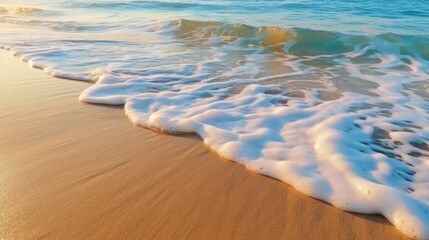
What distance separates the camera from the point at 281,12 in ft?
40.5

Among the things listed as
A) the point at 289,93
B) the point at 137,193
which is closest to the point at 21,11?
the point at 289,93

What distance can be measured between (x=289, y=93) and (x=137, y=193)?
2438 millimetres

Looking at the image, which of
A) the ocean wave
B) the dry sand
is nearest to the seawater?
the dry sand

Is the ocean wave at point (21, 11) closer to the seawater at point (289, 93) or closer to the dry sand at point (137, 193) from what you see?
the seawater at point (289, 93)

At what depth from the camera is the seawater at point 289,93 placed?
233cm

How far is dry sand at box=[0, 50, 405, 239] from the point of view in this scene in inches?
71.6

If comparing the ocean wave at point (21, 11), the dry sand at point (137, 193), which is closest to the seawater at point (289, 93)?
the dry sand at point (137, 193)

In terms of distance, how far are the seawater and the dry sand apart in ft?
0.54

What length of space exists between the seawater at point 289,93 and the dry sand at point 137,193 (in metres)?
0.17

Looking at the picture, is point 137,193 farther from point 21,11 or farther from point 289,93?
point 21,11

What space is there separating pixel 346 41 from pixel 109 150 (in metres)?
6.20

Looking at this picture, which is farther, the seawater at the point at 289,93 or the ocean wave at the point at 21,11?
the ocean wave at the point at 21,11

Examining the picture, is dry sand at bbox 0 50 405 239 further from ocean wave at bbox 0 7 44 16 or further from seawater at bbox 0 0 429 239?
ocean wave at bbox 0 7 44 16

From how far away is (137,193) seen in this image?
6.93 ft
